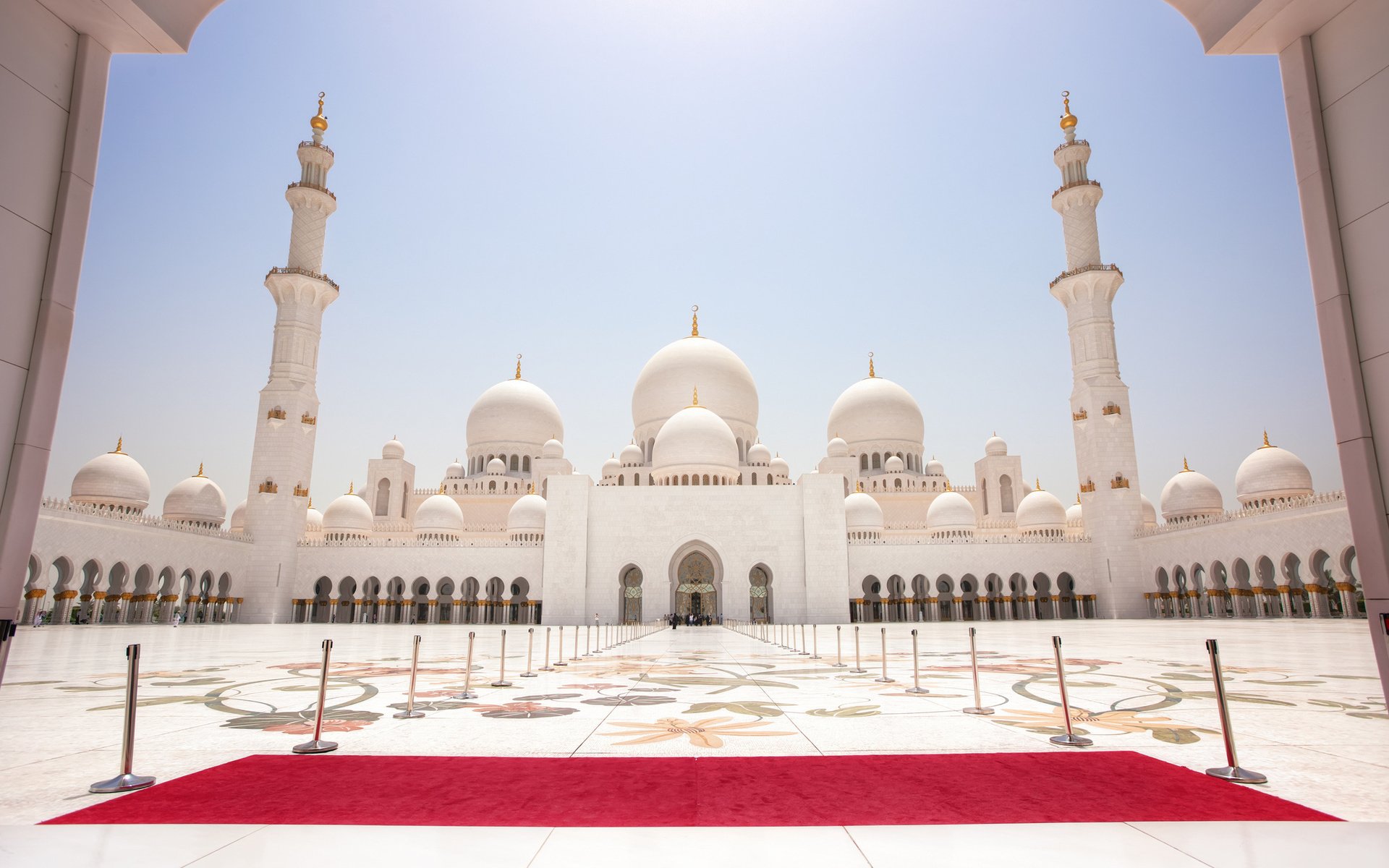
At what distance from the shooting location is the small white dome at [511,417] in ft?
Result: 124

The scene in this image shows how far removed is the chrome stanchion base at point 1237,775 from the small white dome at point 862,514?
91.2ft

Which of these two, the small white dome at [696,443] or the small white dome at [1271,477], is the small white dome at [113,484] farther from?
the small white dome at [1271,477]

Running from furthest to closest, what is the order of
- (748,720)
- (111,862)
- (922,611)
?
(922,611), (748,720), (111,862)

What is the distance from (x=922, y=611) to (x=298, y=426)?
77.4ft

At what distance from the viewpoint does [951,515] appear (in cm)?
3138

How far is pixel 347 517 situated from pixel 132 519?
9757 mm

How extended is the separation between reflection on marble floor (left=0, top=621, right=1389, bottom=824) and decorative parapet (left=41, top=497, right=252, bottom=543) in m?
12.8

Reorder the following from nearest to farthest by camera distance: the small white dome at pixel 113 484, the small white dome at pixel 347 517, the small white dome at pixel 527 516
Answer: the small white dome at pixel 113 484 < the small white dome at pixel 527 516 < the small white dome at pixel 347 517

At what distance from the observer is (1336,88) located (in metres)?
3.13

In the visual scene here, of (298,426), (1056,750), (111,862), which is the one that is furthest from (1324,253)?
(298,426)

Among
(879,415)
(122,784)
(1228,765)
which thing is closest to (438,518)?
(879,415)

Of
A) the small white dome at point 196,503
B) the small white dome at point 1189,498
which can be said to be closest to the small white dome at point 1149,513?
the small white dome at point 1189,498

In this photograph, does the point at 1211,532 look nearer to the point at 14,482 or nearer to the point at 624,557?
the point at 624,557

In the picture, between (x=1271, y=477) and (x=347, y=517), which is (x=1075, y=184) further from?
(x=347, y=517)
